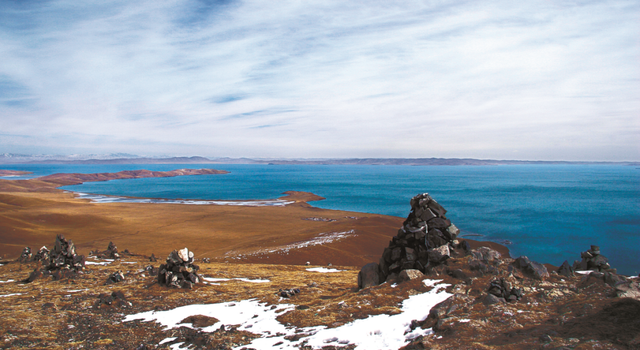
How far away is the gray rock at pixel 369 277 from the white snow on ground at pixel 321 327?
2943 millimetres

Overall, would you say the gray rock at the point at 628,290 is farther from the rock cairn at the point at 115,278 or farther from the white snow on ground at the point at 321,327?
the rock cairn at the point at 115,278

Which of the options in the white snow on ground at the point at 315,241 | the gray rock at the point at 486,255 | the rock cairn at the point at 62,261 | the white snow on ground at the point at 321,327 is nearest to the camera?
the white snow on ground at the point at 321,327

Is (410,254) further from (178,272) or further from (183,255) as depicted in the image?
(178,272)

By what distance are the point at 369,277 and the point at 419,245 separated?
3170 millimetres

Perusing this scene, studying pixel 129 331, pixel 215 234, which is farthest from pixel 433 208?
pixel 215 234

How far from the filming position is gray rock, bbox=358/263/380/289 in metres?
16.3

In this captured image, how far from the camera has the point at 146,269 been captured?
23.1 meters

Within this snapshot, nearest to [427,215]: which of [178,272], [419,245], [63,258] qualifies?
[419,245]

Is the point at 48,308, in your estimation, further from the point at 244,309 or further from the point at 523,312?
the point at 523,312

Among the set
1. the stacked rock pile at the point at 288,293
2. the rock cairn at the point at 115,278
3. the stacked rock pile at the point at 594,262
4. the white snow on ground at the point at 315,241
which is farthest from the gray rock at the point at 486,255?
the white snow on ground at the point at 315,241

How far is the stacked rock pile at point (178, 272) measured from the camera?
19.1m

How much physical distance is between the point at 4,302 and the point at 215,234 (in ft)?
118

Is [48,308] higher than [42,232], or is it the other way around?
[48,308]

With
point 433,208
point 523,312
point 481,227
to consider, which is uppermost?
point 433,208
